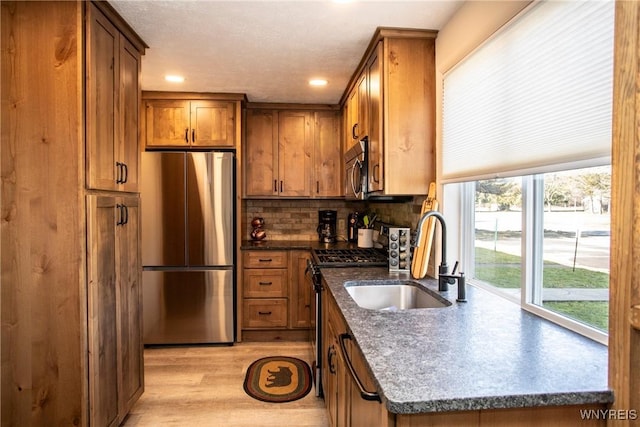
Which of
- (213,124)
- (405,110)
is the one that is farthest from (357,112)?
(213,124)

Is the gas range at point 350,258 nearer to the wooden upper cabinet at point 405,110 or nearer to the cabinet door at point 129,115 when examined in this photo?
the wooden upper cabinet at point 405,110

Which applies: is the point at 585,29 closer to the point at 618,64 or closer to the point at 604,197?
the point at 618,64

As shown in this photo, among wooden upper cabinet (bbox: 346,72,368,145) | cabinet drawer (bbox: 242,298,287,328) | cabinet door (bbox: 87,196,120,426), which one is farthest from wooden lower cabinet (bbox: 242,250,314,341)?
cabinet door (bbox: 87,196,120,426)

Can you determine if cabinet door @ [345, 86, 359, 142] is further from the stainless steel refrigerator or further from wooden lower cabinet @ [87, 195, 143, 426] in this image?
wooden lower cabinet @ [87, 195, 143, 426]

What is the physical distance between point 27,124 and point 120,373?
138 cm

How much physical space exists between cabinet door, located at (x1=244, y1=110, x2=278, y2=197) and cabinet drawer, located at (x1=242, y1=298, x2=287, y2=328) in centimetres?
109

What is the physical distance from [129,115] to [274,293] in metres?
2.16

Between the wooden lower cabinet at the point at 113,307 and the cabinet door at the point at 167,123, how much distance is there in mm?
1433

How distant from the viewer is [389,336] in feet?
4.39

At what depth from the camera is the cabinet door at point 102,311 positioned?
1868 mm

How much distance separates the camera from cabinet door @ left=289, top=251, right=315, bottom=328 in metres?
3.81

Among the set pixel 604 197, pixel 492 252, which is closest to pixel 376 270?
pixel 492 252

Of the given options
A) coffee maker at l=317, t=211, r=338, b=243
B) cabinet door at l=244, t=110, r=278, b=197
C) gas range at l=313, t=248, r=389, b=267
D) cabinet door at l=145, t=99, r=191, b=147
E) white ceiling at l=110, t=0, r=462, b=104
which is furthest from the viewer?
coffee maker at l=317, t=211, r=338, b=243

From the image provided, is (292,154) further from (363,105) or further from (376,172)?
(376,172)
